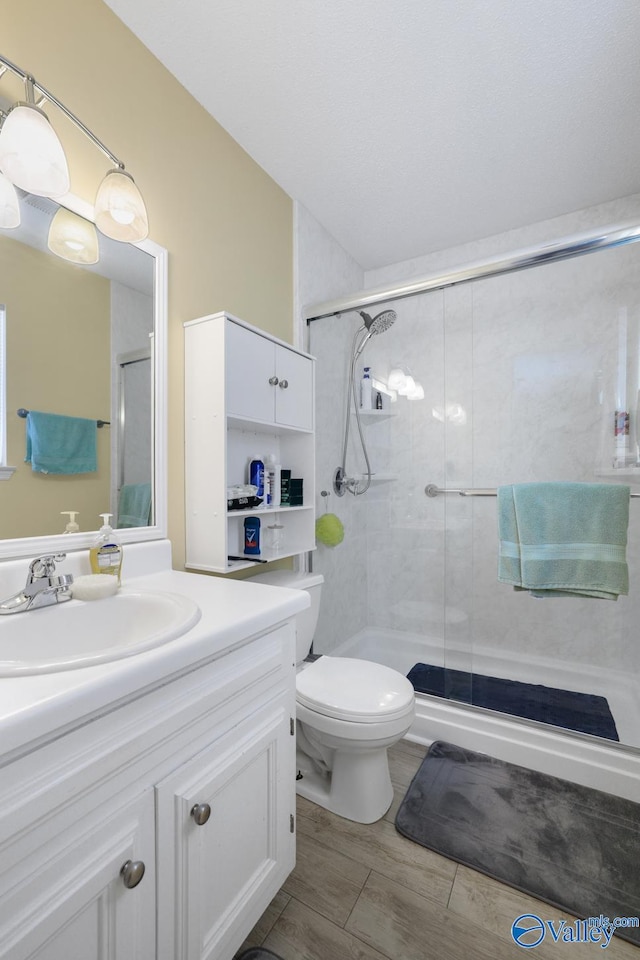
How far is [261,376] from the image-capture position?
5.17ft

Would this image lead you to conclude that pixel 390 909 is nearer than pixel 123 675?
No

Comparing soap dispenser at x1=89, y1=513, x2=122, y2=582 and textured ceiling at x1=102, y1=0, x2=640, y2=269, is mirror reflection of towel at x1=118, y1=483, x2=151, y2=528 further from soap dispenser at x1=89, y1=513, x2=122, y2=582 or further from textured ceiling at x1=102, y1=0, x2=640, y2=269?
textured ceiling at x1=102, y1=0, x2=640, y2=269

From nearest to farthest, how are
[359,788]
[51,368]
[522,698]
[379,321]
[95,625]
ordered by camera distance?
[95,625], [51,368], [359,788], [522,698], [379,321]

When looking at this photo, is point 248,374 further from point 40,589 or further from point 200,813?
point 200,813

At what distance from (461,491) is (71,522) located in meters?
1.74

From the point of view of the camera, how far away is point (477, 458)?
2.19 meters

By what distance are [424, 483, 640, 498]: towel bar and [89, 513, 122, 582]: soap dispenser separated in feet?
5.09

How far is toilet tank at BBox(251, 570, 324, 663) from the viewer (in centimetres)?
160

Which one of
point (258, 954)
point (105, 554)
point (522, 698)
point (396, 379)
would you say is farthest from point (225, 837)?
point (396, 379)

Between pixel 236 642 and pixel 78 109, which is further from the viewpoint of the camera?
pixel 78 109

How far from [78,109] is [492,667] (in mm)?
2608

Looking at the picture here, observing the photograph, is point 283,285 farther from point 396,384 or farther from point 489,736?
point 489,736

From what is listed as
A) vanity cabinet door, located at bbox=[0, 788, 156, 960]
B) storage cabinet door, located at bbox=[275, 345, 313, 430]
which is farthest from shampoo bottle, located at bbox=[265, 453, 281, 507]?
vanity cabinet door, located at bbox=[0, 788, 156, 960]

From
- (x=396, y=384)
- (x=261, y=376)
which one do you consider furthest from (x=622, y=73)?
(x=261, y=376)
